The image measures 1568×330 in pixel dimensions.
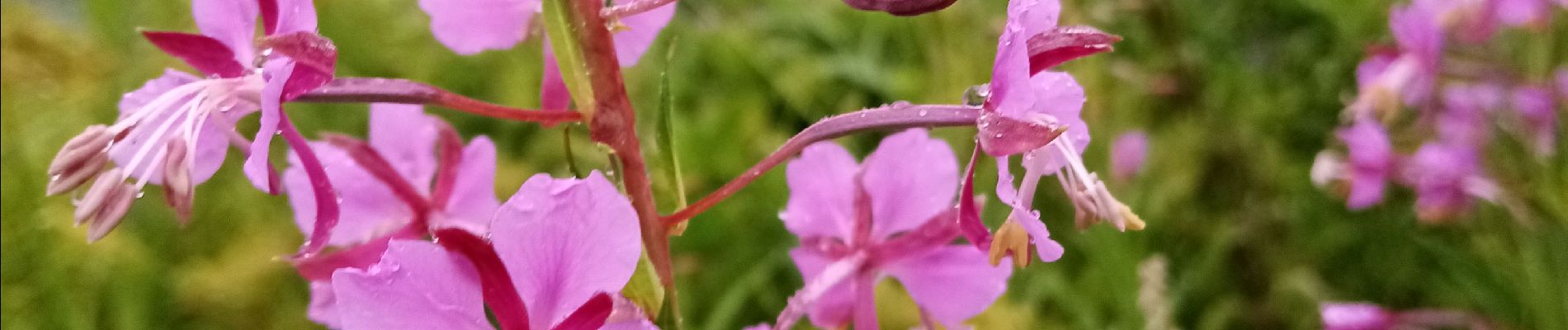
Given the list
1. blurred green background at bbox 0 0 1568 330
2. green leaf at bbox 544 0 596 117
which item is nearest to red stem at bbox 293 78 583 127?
green leaf at bbox 544 0 596 117

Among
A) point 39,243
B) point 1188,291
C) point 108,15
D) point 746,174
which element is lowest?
point 39,243

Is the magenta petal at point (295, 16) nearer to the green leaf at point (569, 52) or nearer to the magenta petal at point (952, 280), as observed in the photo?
the green leaf at point (569, 52)

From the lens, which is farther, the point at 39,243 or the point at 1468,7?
the point at 1468,7

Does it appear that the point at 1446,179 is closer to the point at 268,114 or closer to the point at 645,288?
the point at 645,288

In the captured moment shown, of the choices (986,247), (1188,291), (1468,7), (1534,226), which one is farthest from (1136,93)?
(986,247)

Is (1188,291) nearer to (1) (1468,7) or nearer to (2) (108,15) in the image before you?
(1) (1468,7)

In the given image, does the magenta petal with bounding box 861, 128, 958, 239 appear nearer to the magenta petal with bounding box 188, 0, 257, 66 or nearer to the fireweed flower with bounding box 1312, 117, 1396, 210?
the magenta petal with bounding box 188, 0, 257, 66

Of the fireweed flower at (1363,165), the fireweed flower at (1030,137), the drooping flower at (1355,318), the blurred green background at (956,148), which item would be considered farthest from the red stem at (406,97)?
the fireweed flower at (1363,165)
